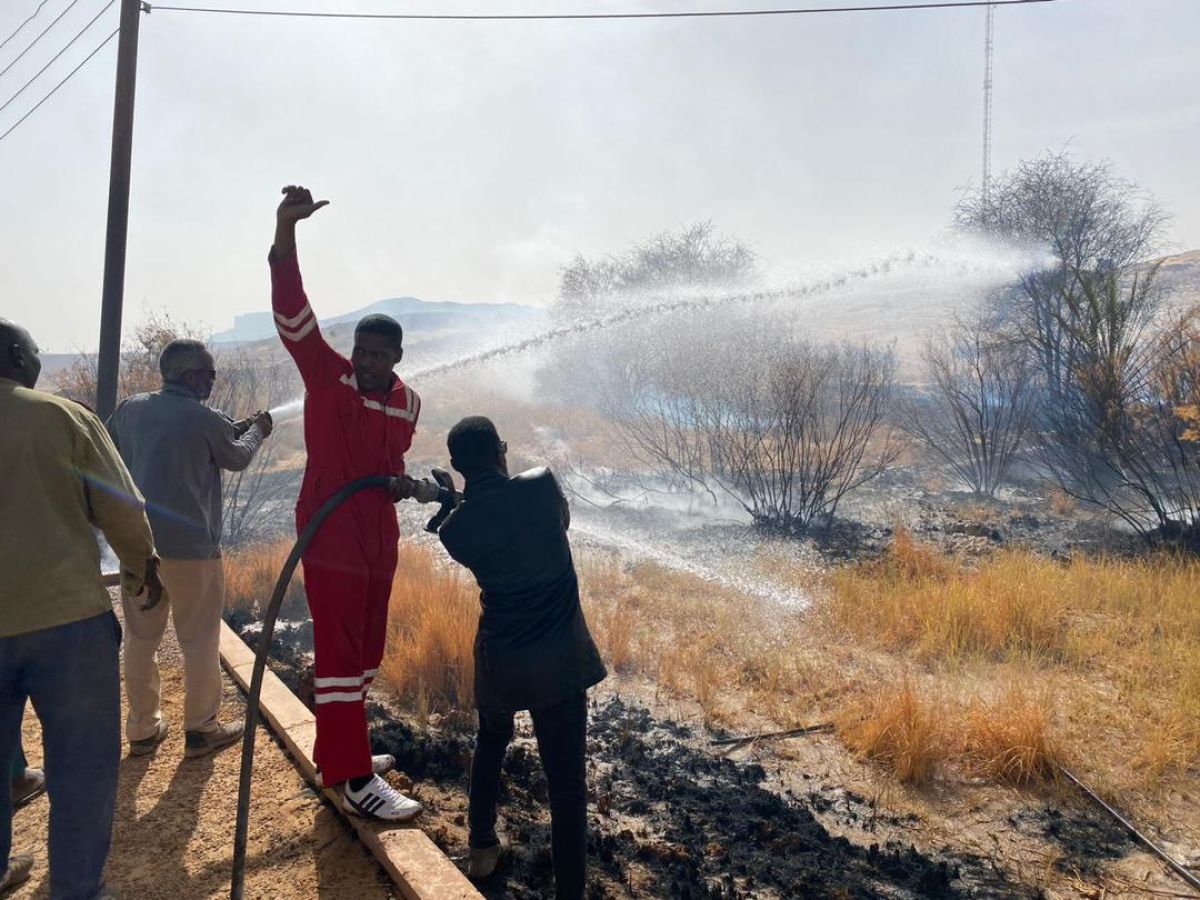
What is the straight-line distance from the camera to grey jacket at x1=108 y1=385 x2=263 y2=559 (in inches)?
132

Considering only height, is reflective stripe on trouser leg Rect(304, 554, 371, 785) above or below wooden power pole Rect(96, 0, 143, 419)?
below

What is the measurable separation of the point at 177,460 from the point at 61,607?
1235 millimetres

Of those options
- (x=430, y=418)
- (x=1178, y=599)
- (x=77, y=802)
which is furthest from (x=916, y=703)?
(x=430, y=418)

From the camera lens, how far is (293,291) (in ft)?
8.43

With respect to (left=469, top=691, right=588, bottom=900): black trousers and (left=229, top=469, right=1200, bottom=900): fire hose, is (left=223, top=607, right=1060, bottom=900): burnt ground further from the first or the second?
(left=229, top=469, right=1200, bottom=900): fire hose

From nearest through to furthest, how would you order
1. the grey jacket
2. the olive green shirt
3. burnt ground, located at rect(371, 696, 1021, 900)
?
1. the olive green shirt
2. burnt ground, located at rect(371, 696, 1021, 900)
3. the grey jacket

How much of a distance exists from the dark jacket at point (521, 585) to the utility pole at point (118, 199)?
5.80 metres

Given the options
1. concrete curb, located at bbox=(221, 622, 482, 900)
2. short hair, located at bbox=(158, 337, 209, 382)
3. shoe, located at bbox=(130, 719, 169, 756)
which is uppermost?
short hair, located at bbox=(158, 337, 209, 382)

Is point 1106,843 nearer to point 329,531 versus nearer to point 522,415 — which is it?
point 329,531

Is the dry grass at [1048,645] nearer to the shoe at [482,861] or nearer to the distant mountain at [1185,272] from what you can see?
the shoe at [482,861]

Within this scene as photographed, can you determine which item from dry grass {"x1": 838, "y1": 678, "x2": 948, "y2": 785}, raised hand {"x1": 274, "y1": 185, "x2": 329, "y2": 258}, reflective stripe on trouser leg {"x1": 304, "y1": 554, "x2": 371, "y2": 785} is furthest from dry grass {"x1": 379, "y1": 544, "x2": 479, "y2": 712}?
raised hand {"x1": 274, "y1": 185, "x2": 329, "y2": 258}

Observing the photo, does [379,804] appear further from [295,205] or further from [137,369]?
[137,369]

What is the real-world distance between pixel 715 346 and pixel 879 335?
2963 centimetres

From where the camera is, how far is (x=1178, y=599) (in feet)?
20.7
